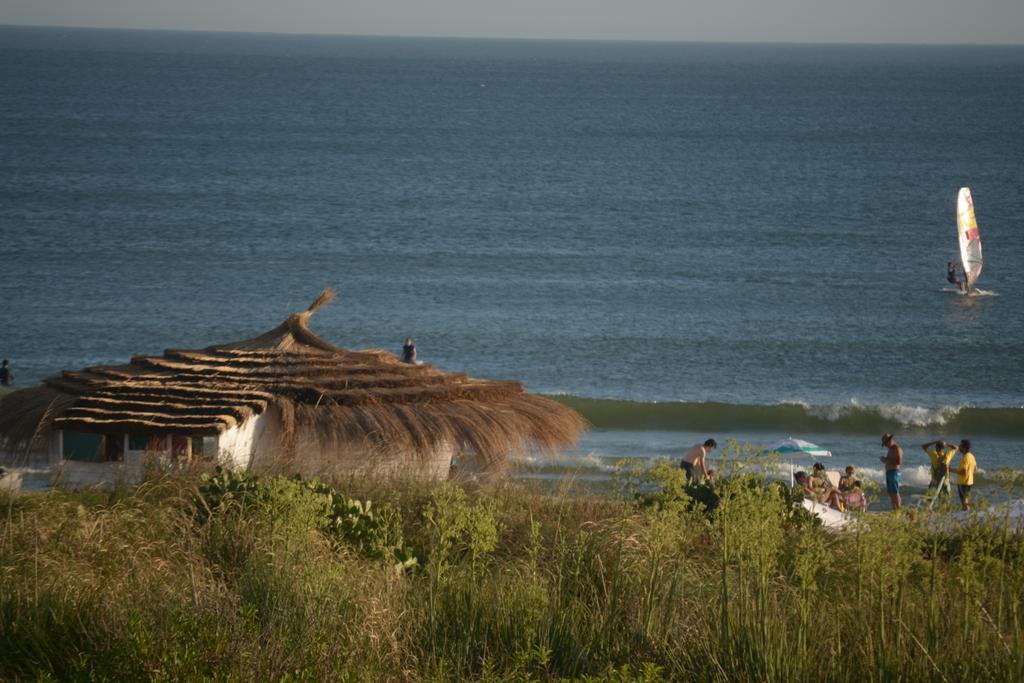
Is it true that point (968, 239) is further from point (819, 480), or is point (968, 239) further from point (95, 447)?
point (95, 447)

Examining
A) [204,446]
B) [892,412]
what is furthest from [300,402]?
[892,412]

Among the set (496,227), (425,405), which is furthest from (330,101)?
(425,405)

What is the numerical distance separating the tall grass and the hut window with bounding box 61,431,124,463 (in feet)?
7.37

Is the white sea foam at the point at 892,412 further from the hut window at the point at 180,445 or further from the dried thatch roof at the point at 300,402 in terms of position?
the hut window at the point at 180,445

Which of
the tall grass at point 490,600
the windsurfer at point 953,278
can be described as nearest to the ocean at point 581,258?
the windsurfer at point 953,278

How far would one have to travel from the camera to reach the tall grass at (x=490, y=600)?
7105mm

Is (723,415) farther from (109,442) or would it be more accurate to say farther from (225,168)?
(225,168)

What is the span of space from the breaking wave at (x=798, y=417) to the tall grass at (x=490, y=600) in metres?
18.7

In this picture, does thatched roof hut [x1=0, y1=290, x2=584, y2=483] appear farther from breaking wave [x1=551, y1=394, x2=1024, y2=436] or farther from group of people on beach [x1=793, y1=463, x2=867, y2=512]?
breaking wave [x1=551, y1=394, x2=1024, y2=436]

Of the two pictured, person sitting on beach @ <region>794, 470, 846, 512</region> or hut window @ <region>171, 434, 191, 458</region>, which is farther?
person sitting on beach @ <region>794, 470, 846, 512</region>

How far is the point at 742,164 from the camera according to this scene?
85.9 m

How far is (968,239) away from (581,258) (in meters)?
14.3

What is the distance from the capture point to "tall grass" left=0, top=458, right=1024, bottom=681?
7105mm

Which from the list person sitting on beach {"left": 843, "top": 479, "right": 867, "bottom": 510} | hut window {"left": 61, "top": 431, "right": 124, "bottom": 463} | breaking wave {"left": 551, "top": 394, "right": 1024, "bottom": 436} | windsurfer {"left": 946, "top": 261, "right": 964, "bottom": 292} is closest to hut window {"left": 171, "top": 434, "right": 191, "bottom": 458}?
hut window {"left": 61, "top": 431, "right": 124, "bottom": 463}
